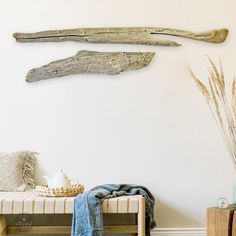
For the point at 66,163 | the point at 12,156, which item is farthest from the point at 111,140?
the point at 12,156

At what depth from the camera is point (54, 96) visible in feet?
10.3

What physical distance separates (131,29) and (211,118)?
902 millimetres

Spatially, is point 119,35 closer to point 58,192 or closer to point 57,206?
point 58,192

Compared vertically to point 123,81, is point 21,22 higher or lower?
higher

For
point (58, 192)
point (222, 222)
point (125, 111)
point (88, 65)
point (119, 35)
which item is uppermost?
point (119, 35)

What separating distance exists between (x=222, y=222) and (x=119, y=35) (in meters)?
1.56

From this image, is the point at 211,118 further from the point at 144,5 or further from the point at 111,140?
the point at 144,5

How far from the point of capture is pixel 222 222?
2.41 meters

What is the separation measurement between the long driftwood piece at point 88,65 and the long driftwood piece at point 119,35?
0.12 metres

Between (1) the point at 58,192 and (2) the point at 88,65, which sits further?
(2) the point at 88,65

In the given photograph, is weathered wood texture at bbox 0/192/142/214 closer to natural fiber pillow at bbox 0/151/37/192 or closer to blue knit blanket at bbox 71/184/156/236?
blue knit blanket at bbox 71/184/156/236

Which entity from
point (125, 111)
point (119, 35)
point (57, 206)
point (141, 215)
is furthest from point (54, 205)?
point (119, 35)

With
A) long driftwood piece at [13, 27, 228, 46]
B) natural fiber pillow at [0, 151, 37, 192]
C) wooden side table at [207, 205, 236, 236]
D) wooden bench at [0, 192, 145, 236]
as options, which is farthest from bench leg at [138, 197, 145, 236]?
long driftwood piece at [13, 27, 228, 46]

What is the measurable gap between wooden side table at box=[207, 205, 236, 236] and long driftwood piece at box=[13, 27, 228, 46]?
1.34 m
